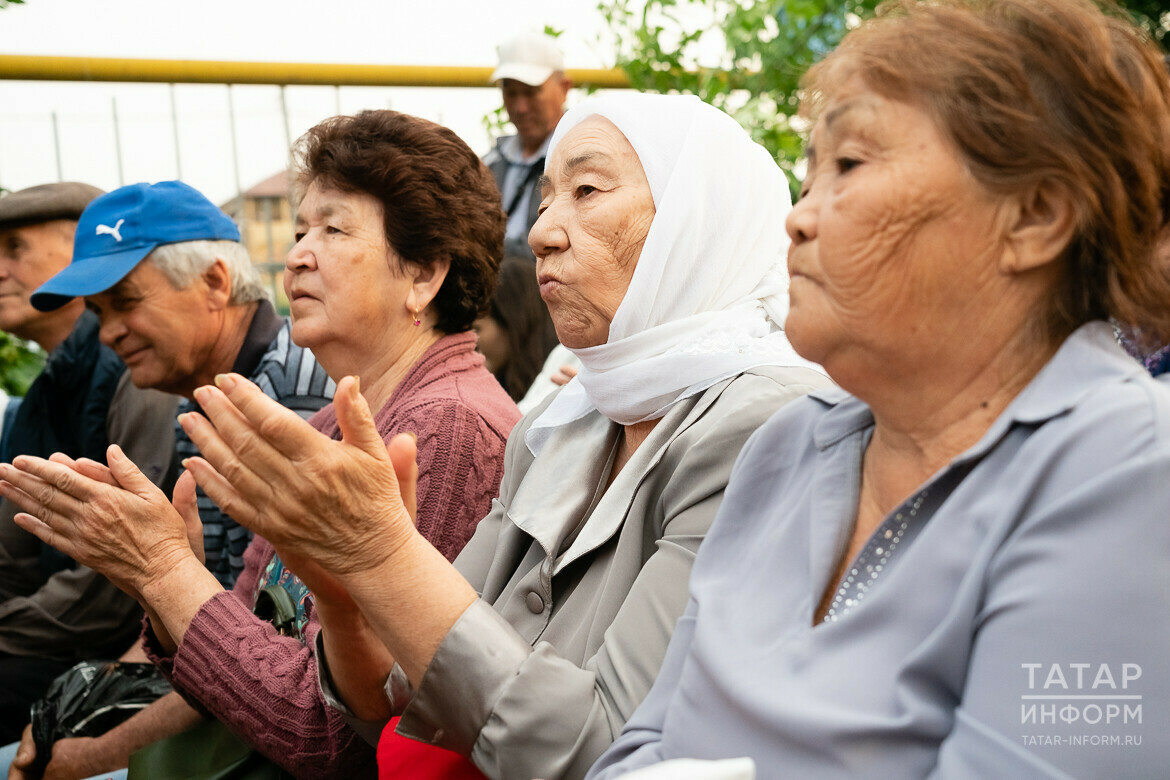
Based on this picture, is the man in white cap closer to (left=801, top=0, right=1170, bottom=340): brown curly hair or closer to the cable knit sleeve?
the cable knit sleeve

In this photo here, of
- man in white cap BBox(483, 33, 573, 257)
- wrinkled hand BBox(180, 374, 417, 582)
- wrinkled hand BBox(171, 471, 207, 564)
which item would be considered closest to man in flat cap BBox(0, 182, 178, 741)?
wrinkled hand BBox(171, 471, 207, 564)

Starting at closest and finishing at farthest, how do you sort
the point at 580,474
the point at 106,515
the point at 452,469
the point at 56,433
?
the point at 580,474 < the point at 106,515 < the point at 452,469 < the point at 56,433

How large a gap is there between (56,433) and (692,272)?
2.89 m

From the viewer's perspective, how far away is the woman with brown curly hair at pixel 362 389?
2197mm

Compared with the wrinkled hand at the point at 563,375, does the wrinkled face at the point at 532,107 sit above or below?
above

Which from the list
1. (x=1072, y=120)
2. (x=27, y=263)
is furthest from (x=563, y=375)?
(x=1072, y=120)

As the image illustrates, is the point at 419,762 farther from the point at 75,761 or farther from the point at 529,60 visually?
the point at 529,60

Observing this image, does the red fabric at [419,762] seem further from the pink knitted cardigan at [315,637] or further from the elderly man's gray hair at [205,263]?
the elderly man's gray hair at [205,263]

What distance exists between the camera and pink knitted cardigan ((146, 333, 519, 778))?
2156 millimetres

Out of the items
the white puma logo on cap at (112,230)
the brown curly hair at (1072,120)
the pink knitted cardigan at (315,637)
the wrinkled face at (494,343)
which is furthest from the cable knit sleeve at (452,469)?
the wrinkled face at (494,343)

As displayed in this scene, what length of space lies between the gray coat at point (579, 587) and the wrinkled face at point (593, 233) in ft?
0.74

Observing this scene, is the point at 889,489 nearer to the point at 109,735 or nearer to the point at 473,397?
the point at 473,397

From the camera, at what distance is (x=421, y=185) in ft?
9.56

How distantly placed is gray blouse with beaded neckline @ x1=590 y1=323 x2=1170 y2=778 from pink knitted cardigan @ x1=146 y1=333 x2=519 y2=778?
0.97 m
